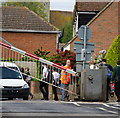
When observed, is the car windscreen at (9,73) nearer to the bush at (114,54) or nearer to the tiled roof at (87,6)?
the bush at (114,54)

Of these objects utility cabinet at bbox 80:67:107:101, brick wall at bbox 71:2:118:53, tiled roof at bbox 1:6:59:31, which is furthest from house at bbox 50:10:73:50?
utility cabinet at bbox 80:67:107:101

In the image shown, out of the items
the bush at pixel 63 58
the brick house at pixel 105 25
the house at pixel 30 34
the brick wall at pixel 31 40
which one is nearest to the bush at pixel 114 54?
the bush at pixel 63 58

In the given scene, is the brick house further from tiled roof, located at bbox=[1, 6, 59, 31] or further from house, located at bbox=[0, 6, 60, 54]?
tiled roof, located at bbox=[1, 6, 59, 31]

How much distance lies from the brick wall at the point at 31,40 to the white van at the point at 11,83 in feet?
52.9

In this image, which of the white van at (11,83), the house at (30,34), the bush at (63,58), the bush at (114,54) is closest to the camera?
the white van at (11,83)

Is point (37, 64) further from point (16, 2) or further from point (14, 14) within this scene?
point (16, 2)

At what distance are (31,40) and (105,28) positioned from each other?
809cm

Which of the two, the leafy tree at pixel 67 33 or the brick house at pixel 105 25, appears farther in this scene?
the leafy tree at pixel 67 33

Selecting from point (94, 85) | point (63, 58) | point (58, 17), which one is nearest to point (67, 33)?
point (58, 17)

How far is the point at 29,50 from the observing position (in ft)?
103

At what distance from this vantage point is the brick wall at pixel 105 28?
25.8 metres

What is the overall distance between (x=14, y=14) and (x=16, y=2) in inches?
932

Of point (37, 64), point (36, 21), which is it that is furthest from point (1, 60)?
point (36, 21)

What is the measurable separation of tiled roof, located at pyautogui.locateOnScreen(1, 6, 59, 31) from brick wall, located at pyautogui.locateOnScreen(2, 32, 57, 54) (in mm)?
630
